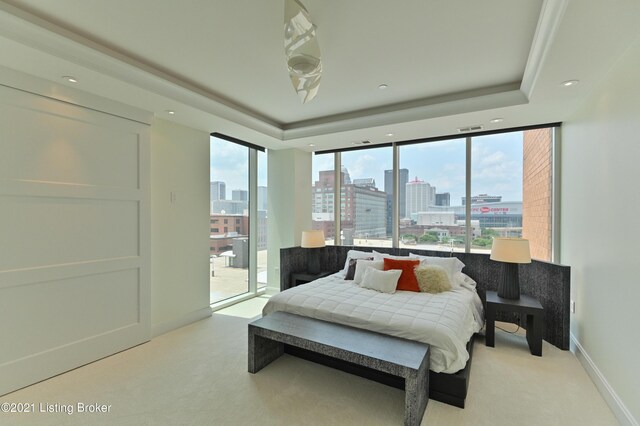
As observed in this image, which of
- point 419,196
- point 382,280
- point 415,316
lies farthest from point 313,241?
point 415,316

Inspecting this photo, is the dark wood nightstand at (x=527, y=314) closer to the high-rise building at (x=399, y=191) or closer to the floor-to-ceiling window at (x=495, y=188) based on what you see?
the floor-to-ceiling window at (x=495, y=188)

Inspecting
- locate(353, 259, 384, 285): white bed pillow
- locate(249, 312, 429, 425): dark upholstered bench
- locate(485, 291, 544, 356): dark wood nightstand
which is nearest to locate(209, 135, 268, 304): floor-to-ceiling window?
locate(249, 312, 429, 425): dark upholstered bench

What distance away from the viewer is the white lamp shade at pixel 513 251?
10.5 feet

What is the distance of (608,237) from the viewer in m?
2.25

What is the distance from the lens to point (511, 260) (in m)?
3.21

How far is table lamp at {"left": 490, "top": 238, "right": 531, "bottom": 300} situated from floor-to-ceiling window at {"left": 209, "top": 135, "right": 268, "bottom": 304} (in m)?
3.59

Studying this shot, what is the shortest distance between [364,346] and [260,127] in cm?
303

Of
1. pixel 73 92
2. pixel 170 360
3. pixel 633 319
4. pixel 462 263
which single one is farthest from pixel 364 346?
pixel 73 92

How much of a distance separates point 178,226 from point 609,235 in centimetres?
429

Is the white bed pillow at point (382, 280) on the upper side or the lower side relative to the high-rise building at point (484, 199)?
lower

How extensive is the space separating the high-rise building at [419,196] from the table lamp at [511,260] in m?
1.26

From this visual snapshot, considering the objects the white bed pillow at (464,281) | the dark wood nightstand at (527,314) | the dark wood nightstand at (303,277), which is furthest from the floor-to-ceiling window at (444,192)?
the dark wood nightstand at (527,314)

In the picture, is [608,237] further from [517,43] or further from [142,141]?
[142,141]

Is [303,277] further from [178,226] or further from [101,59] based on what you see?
[101,59]
